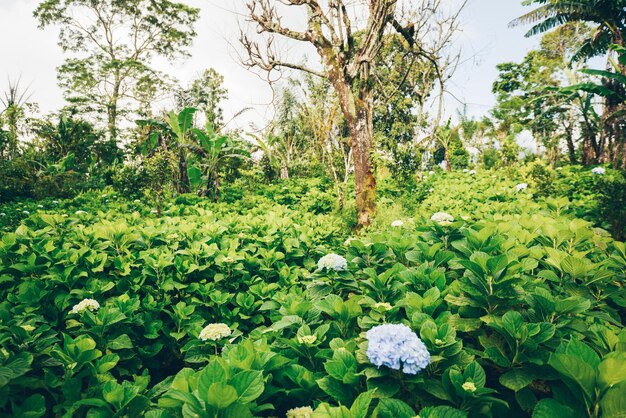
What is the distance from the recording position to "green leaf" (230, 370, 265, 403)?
3.62 ft

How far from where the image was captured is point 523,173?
8195 millimetres

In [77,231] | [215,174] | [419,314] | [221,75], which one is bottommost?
[419,314]

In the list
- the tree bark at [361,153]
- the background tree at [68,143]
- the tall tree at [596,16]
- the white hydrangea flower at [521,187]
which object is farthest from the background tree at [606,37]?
the background tree at [68,143]

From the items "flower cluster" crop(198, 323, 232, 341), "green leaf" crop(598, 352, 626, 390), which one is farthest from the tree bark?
"green leaf" crop(598, 352, 626, 390)

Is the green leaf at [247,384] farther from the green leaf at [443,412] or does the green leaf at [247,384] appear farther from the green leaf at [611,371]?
the green leaf at [611,371]

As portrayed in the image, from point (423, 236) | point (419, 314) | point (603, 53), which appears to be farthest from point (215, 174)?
point (603, 53)

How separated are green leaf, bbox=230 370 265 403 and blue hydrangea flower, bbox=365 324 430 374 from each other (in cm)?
41

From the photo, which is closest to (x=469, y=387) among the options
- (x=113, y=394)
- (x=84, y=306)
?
(x=113, y=394)

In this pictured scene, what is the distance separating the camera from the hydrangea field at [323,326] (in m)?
1.16

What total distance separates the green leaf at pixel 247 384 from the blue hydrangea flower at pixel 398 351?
408 millimetres

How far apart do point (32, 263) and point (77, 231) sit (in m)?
0.55

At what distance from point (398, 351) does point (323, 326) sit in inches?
19.2

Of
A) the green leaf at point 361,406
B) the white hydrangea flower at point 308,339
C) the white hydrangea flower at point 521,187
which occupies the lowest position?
the green leaf at point 361,406

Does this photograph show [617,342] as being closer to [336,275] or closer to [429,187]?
[336,275]
